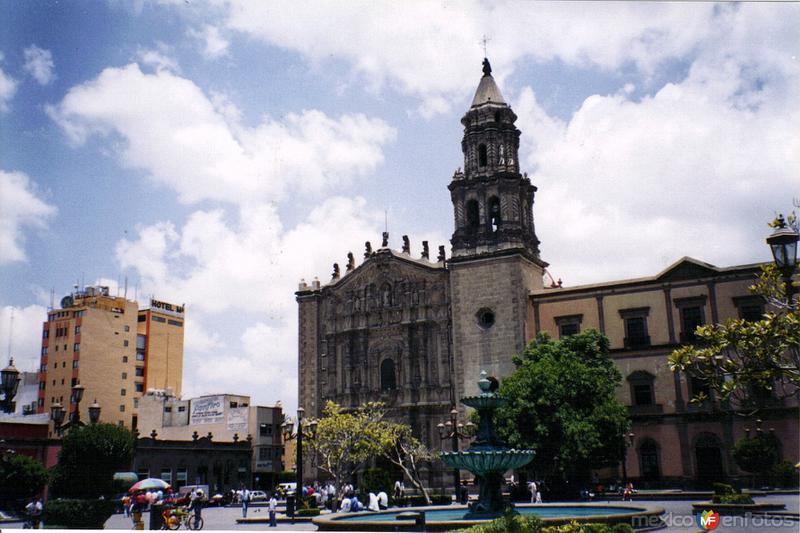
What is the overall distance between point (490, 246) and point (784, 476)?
61.4 ft

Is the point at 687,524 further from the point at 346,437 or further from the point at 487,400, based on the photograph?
the point at 346,437

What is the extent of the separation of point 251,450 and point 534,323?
25224 mm

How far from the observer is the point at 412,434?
144ft

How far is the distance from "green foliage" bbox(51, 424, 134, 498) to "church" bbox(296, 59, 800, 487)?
24.4 meters

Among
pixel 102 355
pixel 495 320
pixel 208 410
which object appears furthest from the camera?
pixel 102 355

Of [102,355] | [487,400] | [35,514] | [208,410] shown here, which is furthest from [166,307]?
[487,400]

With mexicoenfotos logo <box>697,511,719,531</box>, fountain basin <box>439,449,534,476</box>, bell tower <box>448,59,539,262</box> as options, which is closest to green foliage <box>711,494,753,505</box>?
mexicoenfotos logo <box>697,511,719,531</box>

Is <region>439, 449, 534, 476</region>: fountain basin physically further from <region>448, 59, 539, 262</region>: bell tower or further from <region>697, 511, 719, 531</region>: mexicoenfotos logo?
<region>448, 59, 539, 262</region>: bell tower

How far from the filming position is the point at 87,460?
63.2 ft

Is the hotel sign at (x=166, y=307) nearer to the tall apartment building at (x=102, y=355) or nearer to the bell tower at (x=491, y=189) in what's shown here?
the tall apartment building at (x=102, y=355)

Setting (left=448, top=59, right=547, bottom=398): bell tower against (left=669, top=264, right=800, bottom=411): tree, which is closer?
(left=669, top=264, right=800, bottom=411): tree

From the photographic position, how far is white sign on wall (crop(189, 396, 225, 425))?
59.6 metres

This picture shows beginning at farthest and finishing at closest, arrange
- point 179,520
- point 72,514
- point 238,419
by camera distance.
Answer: point 238,419 → point 179,520 → point 72,514

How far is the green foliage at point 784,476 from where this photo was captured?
32.5 m
